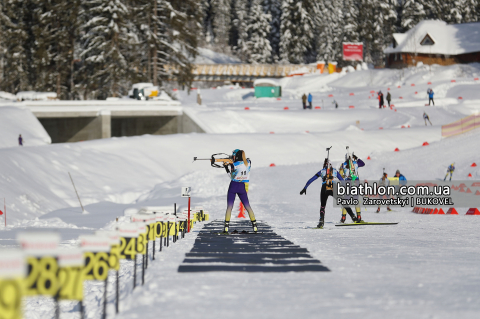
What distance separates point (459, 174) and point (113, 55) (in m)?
32.1

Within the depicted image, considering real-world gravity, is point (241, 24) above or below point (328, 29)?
above

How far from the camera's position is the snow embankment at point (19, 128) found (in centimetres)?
3450

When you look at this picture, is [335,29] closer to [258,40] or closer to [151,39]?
[258,40]

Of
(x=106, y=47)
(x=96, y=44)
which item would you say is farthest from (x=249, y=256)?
(x=96, y=44)

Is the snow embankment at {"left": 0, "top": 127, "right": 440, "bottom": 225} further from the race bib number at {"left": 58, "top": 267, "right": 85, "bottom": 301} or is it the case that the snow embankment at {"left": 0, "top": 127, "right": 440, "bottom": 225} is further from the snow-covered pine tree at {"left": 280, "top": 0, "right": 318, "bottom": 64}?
the snow-covered pine tree at {"left": 280, "top": 0, "right": 318, "bottom": 64}

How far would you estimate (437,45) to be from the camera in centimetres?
7544

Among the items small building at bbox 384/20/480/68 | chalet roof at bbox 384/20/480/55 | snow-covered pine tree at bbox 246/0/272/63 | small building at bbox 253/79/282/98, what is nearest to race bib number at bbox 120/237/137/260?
small building at bbox 253/79/282/98

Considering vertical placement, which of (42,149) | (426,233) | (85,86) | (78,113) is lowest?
(426,233)

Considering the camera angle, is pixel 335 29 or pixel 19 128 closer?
pixel 19 128

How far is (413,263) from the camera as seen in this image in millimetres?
8195

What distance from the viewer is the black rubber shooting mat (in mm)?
7660

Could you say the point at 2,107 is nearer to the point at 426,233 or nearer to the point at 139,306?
the point at 426,233

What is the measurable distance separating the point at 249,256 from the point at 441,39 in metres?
73.9

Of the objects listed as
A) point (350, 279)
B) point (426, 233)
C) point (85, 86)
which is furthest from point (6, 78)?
point (350, 279)
